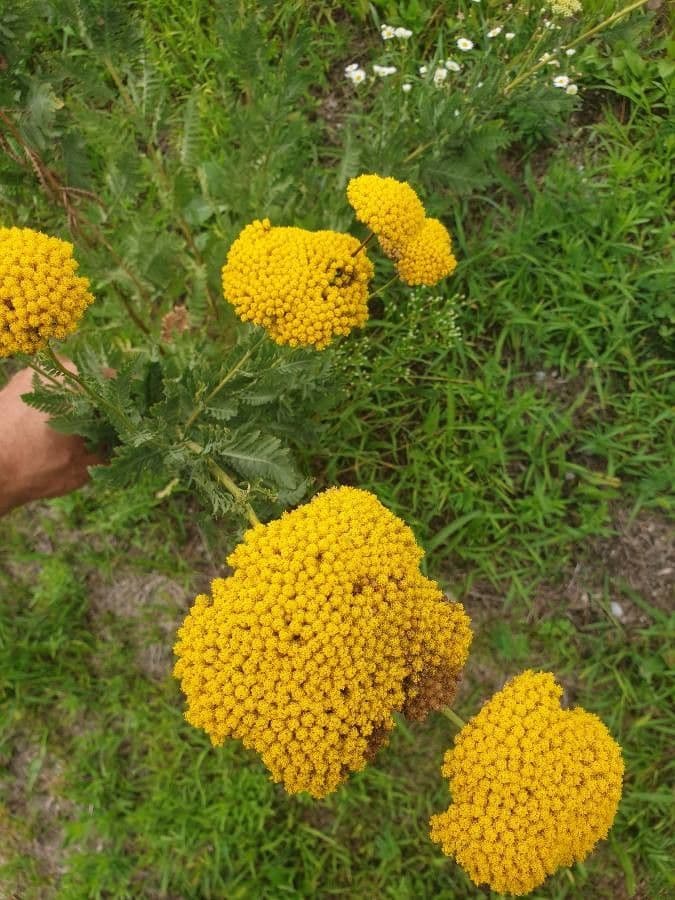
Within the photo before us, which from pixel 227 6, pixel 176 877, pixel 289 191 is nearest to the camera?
pixel 227 6

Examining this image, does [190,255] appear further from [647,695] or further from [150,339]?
[647,695]

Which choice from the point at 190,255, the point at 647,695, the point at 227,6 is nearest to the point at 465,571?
the point at 647,695

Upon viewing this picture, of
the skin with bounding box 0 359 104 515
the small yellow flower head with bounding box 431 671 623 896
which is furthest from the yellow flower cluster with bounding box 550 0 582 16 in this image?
the skin with bounding box 0 359 104 515

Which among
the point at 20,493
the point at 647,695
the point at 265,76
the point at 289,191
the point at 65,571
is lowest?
the point at 647,695

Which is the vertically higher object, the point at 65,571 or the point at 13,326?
the point at 13,326

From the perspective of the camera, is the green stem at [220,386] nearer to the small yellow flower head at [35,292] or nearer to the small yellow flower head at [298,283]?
the small yellow flower head at [298,283]

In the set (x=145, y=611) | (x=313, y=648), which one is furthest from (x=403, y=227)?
(x=145, y=611)
